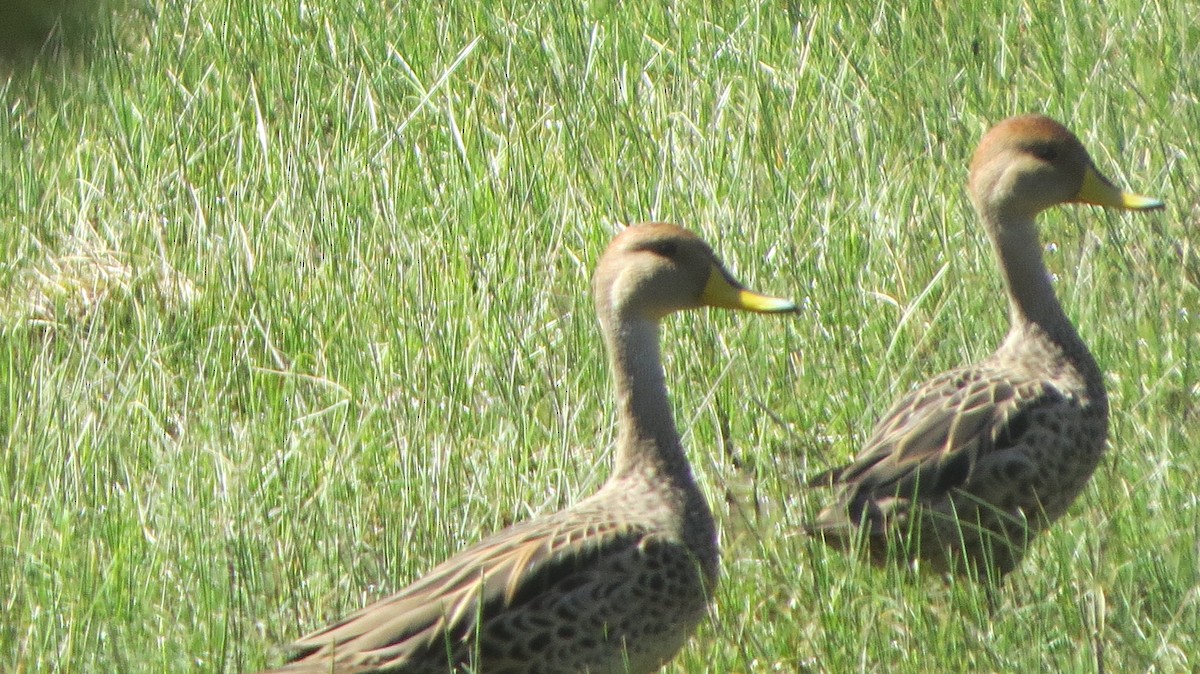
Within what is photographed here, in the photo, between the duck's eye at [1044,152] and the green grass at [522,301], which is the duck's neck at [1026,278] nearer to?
the duck's eye at [1044,152]

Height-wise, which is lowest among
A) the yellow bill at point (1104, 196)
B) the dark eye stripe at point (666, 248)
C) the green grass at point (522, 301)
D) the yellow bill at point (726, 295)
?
the green grass at point (522, 301)

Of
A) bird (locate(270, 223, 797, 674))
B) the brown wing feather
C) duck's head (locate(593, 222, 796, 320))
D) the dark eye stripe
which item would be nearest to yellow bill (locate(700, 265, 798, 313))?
duck's head (locate(593, 222, 796, 320))

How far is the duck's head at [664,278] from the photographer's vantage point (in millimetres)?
4305

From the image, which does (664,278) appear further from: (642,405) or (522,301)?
(522,301)

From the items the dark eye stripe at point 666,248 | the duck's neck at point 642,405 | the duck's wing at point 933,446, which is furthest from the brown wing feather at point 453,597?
the dark eye stripe at point 666,248

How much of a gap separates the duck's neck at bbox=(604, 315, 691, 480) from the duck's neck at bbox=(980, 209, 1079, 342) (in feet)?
3.28

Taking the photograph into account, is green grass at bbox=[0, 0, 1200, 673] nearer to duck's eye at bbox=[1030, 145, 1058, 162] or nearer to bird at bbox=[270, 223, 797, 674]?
bird at bbox=[270, 223, 797, 674]

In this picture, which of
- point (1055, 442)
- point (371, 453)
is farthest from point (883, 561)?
point (371, 453)

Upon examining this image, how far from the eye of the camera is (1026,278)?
15.4ft

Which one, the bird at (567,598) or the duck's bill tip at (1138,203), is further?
the duck's bill tip at (1138,203)

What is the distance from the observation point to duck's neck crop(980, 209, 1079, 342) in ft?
15.1

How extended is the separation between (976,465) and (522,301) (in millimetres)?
1796

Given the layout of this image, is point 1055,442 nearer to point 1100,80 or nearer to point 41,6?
point 1100,80

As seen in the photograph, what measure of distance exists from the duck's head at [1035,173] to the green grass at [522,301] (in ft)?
1.46
